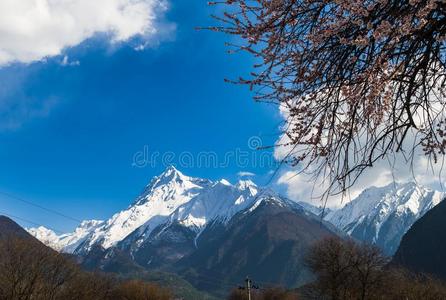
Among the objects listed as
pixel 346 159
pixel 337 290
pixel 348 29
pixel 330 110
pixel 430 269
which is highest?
pixel 430 269

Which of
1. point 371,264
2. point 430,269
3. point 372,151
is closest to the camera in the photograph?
point 372,151

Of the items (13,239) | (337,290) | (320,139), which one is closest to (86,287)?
(13,239)

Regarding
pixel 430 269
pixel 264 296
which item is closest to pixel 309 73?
pixel 264 296

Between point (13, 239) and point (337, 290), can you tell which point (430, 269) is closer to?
point (337, 290)

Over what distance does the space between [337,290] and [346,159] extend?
1970 inches

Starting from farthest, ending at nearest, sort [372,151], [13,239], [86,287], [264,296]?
[264,296]
[86,287]
[13,239]
[372,151]

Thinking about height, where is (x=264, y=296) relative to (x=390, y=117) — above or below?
above

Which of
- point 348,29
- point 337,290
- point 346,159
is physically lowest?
point 346,159

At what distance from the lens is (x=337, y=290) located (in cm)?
5225

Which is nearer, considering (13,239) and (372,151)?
(372,151)

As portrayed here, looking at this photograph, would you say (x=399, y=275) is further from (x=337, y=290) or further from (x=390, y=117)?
(x=390, y=117)

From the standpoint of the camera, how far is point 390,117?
536 cm

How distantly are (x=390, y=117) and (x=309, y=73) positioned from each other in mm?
993

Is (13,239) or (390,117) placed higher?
(13,239)
